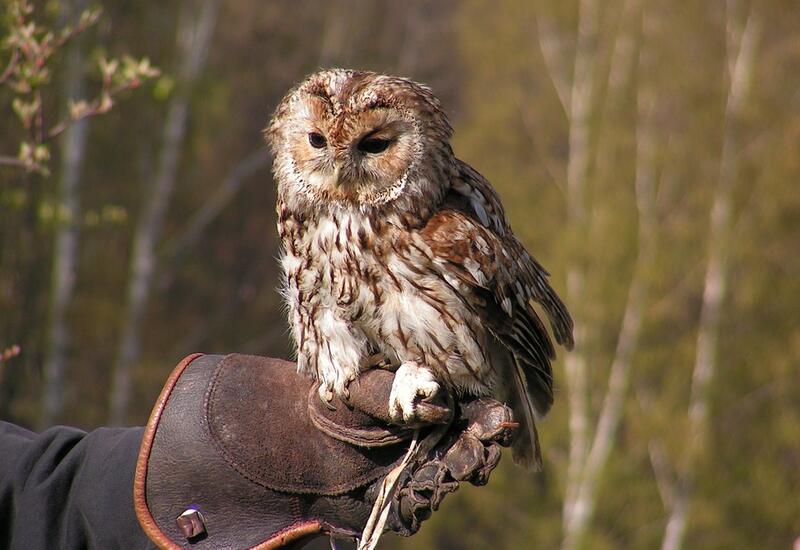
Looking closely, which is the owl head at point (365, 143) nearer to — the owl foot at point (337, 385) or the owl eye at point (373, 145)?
the owl eye at point (373, 145)

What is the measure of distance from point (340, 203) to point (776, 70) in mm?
7019

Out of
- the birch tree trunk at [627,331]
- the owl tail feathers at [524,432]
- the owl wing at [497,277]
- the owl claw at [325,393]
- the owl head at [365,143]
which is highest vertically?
the owl head at [365,143]

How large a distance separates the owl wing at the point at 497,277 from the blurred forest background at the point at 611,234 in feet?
18.7

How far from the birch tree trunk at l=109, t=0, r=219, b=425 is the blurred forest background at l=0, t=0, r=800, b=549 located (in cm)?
3

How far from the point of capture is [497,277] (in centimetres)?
264

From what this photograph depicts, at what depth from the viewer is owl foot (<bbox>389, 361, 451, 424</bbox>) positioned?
2.33 metres

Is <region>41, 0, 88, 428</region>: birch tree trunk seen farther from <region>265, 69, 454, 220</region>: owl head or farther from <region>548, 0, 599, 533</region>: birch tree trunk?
<region>265, 69, 454, 220</region>: owl head

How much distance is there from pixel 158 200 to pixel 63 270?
1.58 metres

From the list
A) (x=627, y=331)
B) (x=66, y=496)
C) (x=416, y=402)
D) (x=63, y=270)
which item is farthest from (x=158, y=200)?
(x=416, y=402)

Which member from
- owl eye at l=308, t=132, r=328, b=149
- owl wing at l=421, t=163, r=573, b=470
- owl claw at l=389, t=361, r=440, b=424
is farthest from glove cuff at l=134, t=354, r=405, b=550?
owl eye at l=308, t=132, r=328, b=149

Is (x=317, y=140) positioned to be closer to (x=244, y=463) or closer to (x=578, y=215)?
(x=244, y=463)

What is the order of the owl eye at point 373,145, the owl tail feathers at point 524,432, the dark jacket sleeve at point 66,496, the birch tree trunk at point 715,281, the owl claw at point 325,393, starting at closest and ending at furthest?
the dark jacket sleeve at point 66,496
the owl claw at point 325,393
the owl eye at point 373,145
the owl tail feathers at point 524,432
the birch tree trunk at point 715,281

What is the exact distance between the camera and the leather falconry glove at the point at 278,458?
7.38 ft

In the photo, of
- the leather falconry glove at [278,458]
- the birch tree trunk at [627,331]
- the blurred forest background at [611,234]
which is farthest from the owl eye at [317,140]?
the birch tree trunk at [627,331]
